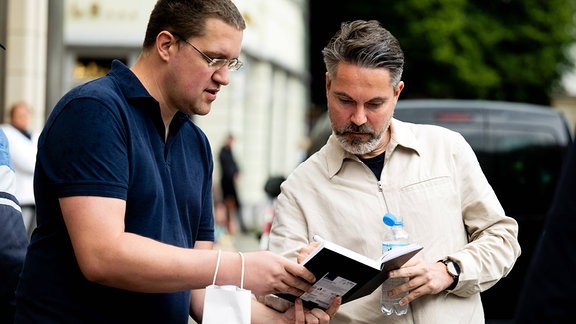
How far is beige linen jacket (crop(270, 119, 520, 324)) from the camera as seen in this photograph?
364cm

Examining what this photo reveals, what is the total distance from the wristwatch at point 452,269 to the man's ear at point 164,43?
1196 millimetres

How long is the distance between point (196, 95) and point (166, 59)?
14cm

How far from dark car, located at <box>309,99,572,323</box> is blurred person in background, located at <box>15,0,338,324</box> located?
191 inches

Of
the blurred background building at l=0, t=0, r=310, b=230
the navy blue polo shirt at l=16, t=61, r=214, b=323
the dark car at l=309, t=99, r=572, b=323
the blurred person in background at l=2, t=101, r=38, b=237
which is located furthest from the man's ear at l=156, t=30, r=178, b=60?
the blurred background building at l=0, t=0, r=310, b=230

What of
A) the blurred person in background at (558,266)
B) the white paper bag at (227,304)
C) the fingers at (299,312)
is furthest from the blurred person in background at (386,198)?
the blurred person in background at (558,266)

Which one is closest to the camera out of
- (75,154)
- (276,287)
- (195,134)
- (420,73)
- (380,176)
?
(75,154)

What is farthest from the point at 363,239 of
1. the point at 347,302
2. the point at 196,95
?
the point at 196,95

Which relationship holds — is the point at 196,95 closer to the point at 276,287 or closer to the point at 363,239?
the point at 276,287

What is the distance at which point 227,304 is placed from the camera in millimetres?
3004

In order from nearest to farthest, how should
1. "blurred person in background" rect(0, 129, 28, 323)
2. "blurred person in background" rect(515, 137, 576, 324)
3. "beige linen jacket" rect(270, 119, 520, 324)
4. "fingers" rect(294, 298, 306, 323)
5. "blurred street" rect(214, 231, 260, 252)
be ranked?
"blurred person in background" rect(515, 137, 576, 324) → "blurred person in background" rect(0, 129, 28, 323) → "fingers" rect(294, 298, 306, 323) → "beige linen jacket" rect(270, 119, 520, 324) → "blurred street" rect(214, 231, 260, 252)

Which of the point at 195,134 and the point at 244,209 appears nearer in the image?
the point at 195,134

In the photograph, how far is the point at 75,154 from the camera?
9.29 feet

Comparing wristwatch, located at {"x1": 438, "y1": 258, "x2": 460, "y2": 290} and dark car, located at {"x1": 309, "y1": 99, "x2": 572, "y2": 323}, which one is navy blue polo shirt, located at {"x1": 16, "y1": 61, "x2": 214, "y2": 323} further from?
dark car, located at {"x1": 309, "y1": 99, "x2": 572, "y2": 323}

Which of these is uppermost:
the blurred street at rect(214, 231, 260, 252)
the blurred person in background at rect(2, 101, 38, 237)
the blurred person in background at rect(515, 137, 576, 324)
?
the blurred person in background at rect(515, 137, 576, 324)
